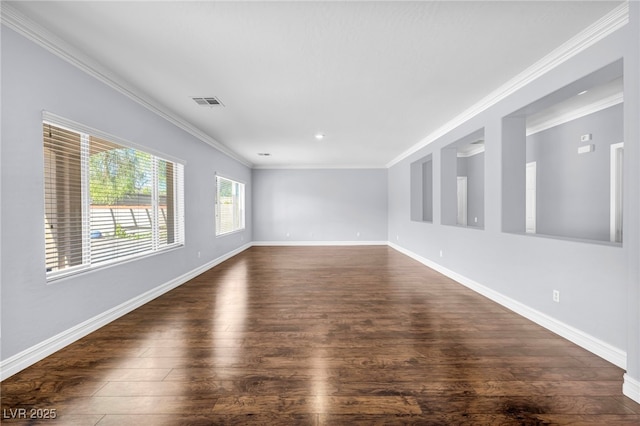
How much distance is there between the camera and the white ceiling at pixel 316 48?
2.02 m

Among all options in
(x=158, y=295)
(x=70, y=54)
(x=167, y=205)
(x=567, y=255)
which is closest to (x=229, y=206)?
(x=167, y=205)

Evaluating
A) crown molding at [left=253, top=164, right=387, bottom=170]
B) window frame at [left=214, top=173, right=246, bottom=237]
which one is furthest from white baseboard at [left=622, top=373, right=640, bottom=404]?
crown molding at [left=253, top=164, right=387, bottom=170]

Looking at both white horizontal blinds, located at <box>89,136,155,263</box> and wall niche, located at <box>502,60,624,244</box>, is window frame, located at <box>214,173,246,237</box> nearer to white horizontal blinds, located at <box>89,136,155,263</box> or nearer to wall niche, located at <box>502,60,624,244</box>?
white horizontal blinds, located at <box>89,136,155,263</box>

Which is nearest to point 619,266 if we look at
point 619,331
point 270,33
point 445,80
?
point 619,331

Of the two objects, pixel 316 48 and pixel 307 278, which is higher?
pixel 316 48

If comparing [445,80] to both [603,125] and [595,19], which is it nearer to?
[595,19]

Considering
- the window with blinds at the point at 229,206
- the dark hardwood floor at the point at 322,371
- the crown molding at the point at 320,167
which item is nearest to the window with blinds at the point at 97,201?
the dark hardwood floor at the point at 322,371

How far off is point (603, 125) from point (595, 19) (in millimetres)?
2715

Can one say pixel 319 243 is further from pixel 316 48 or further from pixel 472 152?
pixel 316 48

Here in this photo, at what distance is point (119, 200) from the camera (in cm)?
320

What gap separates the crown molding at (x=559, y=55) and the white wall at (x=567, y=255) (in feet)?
0.17

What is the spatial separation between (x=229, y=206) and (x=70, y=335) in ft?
15.8

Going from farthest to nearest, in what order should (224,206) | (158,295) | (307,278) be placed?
1. (224,206)
2. (307,278)
3. (158,295)

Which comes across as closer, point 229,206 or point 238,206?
point 229,206
